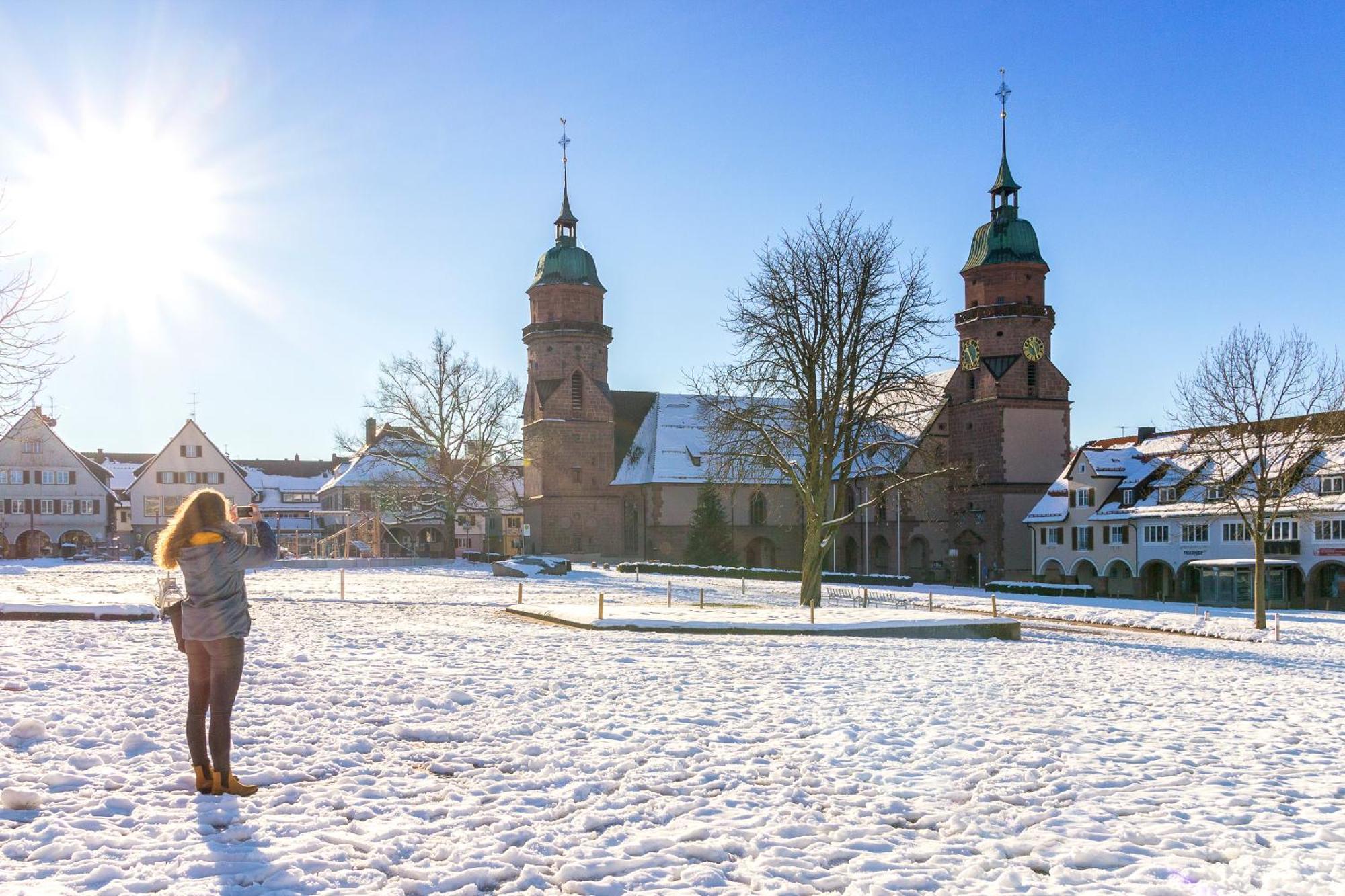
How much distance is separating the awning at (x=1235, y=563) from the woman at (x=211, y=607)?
175 feet

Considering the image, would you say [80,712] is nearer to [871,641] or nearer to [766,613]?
[871,641]

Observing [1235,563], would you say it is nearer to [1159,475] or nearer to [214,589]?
[1159,475]

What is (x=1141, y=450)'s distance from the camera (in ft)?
214

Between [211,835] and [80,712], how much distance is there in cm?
413

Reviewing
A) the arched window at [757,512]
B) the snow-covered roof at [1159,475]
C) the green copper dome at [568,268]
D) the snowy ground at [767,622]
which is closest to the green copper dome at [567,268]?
the green copper dome at [568,268]

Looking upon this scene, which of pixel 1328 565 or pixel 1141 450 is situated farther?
pixel 1141 450

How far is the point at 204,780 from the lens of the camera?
7570 mm

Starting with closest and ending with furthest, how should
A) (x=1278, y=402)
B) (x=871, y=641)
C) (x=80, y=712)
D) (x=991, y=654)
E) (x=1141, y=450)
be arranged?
1. (x=80, y=712)
2. (x=991, y=654)
3. (x=871, y=641)
4. (x=1278, y=402)
5. (x=1141, y=450)

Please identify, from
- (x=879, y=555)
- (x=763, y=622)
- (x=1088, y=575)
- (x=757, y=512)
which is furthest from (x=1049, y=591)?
(x=763, y=622)

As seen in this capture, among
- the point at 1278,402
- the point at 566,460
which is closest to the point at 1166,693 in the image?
the point at 1278,402

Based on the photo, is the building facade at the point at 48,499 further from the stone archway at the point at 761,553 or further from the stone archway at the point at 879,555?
the stone archway at the point at 879,555

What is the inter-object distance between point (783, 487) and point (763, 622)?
151ft

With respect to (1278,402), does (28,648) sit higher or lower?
lower

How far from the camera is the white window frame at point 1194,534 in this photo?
5559cm
